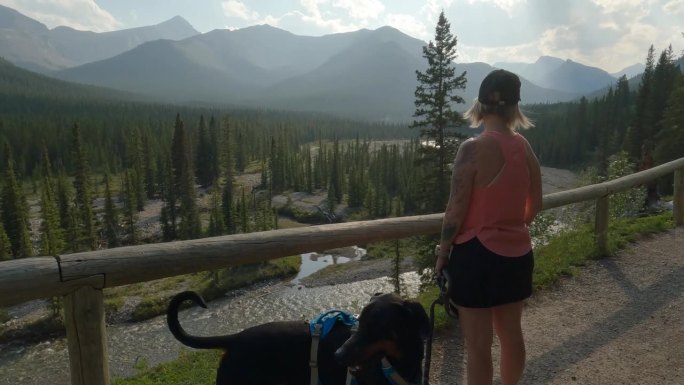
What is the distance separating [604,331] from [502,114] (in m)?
4.28

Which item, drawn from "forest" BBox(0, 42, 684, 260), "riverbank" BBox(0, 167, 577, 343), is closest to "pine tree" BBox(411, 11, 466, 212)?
"forest" BBox(0, 42, 684, 260)

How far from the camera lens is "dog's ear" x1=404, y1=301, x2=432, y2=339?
320 centimetres

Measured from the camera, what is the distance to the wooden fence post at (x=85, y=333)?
9.57ft

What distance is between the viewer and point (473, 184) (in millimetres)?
3211

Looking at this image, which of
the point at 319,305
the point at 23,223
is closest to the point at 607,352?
the point at 319,305

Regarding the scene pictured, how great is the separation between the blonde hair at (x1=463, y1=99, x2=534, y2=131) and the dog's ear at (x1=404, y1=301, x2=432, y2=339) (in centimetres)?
137

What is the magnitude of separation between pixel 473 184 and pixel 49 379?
1043 inches

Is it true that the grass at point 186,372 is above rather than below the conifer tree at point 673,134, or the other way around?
below

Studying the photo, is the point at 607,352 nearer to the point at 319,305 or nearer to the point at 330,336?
the point at 330,336

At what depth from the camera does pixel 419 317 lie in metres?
3.25

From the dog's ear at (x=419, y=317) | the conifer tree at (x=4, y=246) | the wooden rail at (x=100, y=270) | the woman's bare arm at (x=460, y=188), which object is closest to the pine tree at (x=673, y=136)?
the woman's bare arm at (x=460, y=188)

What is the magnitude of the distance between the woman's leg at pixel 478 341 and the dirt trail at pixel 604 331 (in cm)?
153

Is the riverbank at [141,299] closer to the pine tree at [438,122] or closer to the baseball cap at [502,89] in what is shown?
the pine tree at [438,122]

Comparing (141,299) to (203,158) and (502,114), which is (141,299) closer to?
(502,114)
